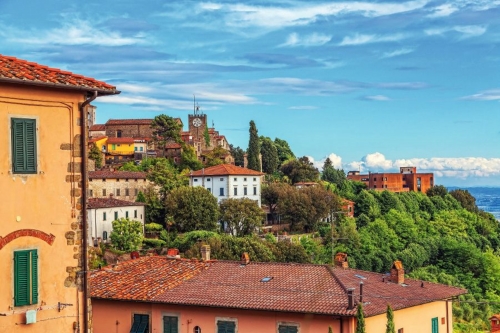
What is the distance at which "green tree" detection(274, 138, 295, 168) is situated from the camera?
12304cm

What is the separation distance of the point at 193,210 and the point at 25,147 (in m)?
59.9

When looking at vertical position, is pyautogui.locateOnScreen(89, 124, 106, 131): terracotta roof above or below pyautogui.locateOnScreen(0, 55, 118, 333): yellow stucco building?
above

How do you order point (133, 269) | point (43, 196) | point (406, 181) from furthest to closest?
point (406, 181)
point (133, 269)
point (43, 196)

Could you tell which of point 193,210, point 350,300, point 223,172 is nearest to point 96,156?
point 223,172

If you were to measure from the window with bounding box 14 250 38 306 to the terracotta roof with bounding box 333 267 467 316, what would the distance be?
11682mm

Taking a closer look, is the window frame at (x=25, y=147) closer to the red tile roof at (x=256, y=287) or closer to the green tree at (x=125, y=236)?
the red tile roof at (x=256, y=287)

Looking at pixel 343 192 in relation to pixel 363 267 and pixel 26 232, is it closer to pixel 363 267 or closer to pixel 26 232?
pixel 363 267

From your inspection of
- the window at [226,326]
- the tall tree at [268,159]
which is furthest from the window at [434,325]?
the tall tree at [268,159]

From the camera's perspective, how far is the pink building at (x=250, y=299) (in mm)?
24406

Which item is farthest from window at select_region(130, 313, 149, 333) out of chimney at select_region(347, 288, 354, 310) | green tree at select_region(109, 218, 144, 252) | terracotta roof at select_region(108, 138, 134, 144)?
terracotta roof at select_region(108, 138, 134, 144)

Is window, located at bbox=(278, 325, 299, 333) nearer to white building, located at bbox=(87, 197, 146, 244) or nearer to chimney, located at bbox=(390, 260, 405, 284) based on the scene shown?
chimney, located at bbox=(390, 260, 405, 284)

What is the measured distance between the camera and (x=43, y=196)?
1503cm

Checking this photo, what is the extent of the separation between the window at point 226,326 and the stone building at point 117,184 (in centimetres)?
5479

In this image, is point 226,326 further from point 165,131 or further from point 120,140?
point 120,140
